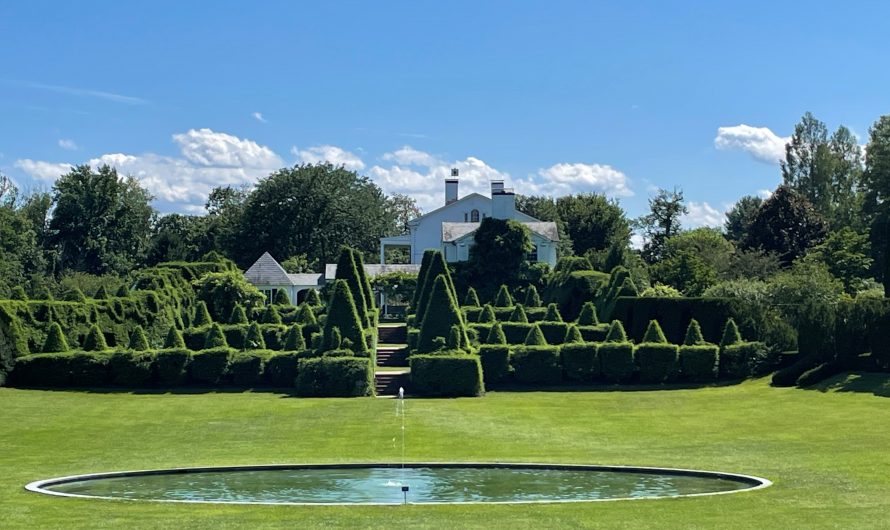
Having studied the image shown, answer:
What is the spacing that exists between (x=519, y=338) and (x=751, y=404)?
19422 mm

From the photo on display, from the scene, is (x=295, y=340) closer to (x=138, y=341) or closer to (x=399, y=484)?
(x=138, y=341)

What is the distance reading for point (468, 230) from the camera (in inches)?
3632

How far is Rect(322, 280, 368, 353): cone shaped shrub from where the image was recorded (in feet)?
156

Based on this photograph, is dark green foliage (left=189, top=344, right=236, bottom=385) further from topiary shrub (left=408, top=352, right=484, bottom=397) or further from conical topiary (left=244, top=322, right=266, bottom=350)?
topiary shrub (left=408, top=352, right=484, bottom=397)

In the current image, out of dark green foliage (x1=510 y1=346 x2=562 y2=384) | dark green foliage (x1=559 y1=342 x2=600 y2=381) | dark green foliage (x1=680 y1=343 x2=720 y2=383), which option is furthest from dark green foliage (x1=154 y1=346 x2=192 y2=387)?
dark green foliage (x1=680 y1=343 x2=720 y2=383)

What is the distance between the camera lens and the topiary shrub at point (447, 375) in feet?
154

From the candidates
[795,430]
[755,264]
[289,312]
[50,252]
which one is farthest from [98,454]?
[50,252]

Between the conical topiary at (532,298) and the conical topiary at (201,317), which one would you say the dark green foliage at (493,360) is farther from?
the conical topiary at (532,298)

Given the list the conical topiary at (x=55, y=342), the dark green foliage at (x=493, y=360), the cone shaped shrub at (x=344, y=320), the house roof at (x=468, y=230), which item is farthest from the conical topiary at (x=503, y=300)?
the conical topiary at (x=55, y=342)

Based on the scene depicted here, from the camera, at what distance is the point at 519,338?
59.8 m

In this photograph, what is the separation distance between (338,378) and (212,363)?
620cm

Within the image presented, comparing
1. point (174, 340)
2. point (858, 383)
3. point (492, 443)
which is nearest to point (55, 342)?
point (174, 340)

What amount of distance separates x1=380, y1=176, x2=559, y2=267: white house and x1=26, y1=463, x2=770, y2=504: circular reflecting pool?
59533mm

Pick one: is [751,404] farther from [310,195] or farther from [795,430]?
[310,195]
